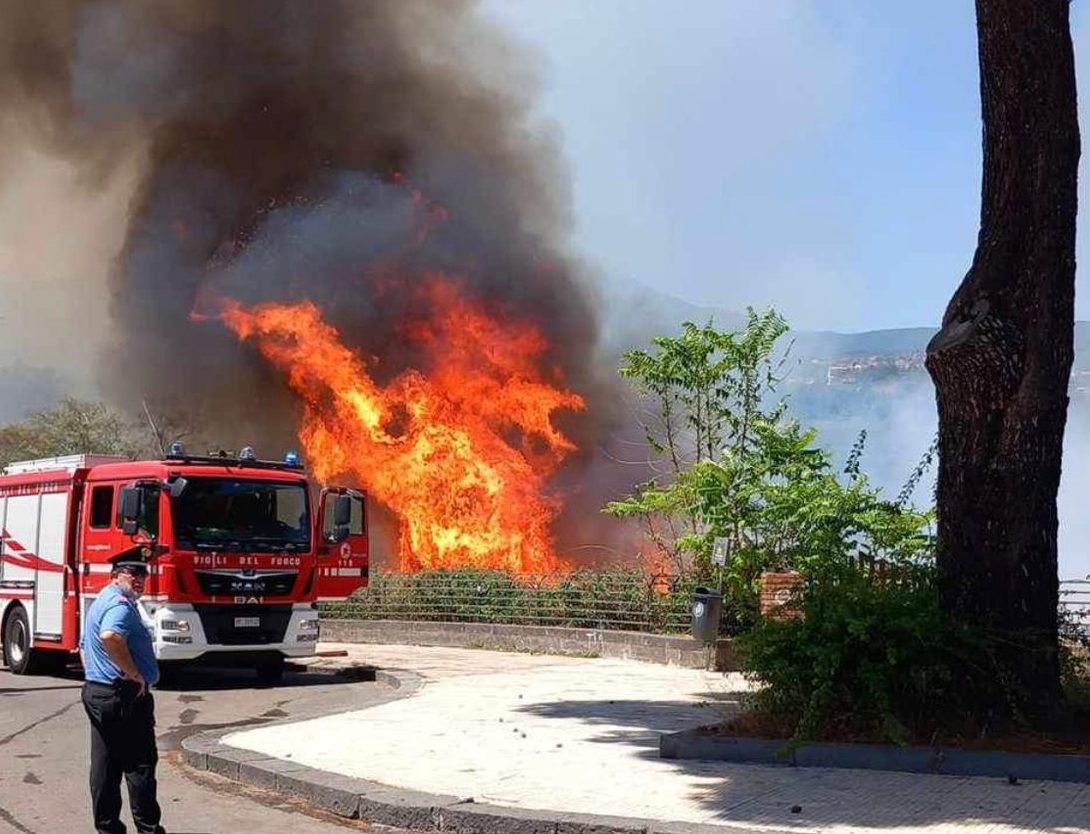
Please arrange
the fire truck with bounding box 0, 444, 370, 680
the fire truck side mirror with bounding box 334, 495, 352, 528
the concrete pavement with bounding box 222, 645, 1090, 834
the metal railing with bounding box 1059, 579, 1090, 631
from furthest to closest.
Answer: the fire truck side mirror with bounding box 334, 495, 352, 528
the fire truck with bounding box 0, 444, 370, 680
the metal railing with bounding box 1059, 579, 1090, 631
the concrete pavement with bounding box 222, 645, 1090, 834

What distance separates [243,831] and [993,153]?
22.1 ft

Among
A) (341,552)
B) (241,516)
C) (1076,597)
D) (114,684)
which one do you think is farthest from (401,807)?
(341,552)

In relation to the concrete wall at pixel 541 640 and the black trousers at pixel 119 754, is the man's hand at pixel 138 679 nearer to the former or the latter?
the black trousers at pixel 119 754

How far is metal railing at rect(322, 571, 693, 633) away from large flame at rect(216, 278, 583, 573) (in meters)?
3.23

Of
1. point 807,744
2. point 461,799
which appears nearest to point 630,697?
point 807,744

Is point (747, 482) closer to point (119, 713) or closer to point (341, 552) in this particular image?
point (341, 552)

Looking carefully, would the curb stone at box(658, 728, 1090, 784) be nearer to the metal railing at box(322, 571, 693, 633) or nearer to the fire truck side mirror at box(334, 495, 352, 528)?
the fire truck side mirror at box(334, 495, 352, 528)

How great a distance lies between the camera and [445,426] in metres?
27.4

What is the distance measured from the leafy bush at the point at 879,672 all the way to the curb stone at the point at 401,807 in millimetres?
2091

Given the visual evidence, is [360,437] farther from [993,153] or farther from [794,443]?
[993,153]

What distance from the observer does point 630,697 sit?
1270 cm

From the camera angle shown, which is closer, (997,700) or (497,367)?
(997,700)

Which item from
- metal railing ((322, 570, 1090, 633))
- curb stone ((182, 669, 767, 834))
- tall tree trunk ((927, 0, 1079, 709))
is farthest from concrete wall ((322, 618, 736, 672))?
curb stone ((182, 669, 767, 834))

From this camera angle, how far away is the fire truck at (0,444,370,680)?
562 inches
